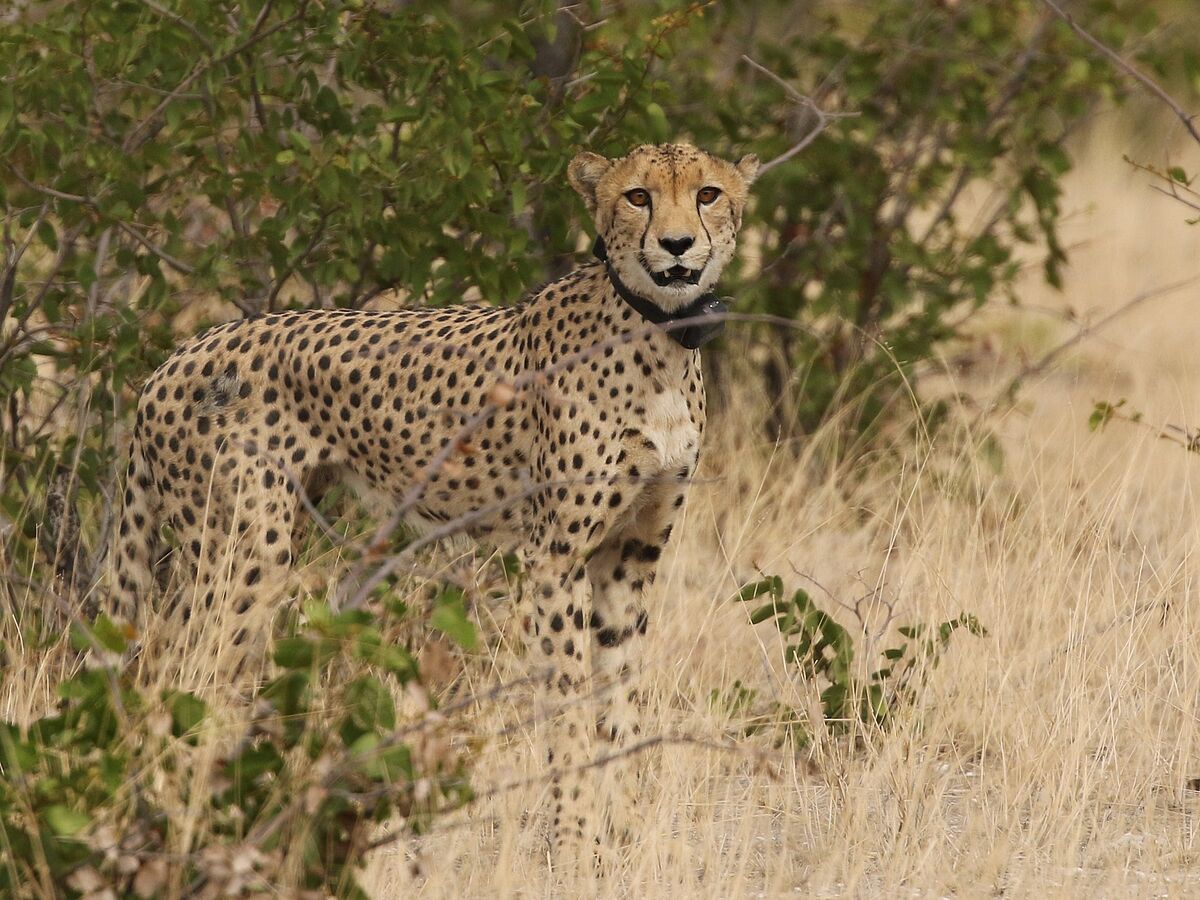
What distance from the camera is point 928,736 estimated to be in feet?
13.4

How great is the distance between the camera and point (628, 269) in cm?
390

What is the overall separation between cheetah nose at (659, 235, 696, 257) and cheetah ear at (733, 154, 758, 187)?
0.40m

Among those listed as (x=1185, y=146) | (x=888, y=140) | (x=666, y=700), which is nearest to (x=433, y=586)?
(x=666, y=700)

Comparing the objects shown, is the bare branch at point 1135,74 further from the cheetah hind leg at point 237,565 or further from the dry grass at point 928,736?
the cheetah hind leg at point 237,565

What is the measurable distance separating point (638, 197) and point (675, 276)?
21cm

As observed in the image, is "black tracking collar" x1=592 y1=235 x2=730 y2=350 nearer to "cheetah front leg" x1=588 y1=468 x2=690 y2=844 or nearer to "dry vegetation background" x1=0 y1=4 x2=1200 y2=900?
"cheetah front leg" x1=588 y1=468 x2=690 y2=844

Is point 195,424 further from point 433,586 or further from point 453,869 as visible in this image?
point 453,869

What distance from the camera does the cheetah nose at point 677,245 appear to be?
3742mm

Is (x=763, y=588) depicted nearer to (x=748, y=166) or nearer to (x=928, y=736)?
(x=928, y=736)

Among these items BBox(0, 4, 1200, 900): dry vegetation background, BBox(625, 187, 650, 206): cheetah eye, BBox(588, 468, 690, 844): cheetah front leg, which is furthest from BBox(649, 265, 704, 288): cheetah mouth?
BBox(0, 4, 1200, 900): dry vegetation background

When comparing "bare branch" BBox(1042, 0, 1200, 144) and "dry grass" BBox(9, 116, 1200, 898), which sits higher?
"bare branch" BBox(1042, 0, 1200, 144)

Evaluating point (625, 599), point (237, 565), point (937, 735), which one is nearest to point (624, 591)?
point (625, 599)

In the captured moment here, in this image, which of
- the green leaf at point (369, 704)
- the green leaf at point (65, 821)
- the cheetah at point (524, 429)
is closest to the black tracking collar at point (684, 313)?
the cheetah at point (524, 429)

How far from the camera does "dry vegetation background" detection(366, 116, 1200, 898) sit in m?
3.53
